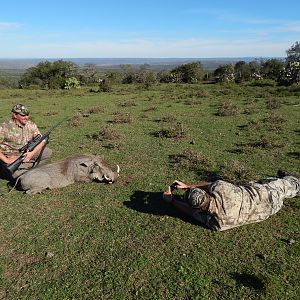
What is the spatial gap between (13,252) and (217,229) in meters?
3.39

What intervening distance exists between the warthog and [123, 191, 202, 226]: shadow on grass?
970 millimetres

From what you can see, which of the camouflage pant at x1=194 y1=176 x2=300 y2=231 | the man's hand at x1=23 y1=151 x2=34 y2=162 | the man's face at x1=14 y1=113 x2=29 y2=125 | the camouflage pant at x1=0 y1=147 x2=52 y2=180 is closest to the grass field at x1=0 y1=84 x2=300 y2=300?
the camouflage pant at x1=194 y1=176 x2=300 y2=231

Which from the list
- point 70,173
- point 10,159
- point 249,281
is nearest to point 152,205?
point 70,173

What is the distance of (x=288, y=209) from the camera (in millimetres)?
6844

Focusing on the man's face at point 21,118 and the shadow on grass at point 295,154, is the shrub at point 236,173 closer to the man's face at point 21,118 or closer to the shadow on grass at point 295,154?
the shadow on grass at point 295,154

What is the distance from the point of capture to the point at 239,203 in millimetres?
5828

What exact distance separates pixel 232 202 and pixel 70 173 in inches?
162

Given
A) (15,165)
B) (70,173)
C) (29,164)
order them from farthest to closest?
(29,164)
(70,173)
(15,165)

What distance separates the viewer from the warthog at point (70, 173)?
26.2 feet

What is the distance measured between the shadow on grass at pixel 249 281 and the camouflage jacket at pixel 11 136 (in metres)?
5.99

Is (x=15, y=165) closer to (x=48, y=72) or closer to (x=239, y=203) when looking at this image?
(x=239, y=203)

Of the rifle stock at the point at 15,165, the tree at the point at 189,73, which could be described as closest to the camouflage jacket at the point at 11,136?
the rifle stock at the point at 15,165

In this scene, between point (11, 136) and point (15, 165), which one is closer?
point (15, 165)

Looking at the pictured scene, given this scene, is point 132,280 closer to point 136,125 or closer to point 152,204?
point 152,204
